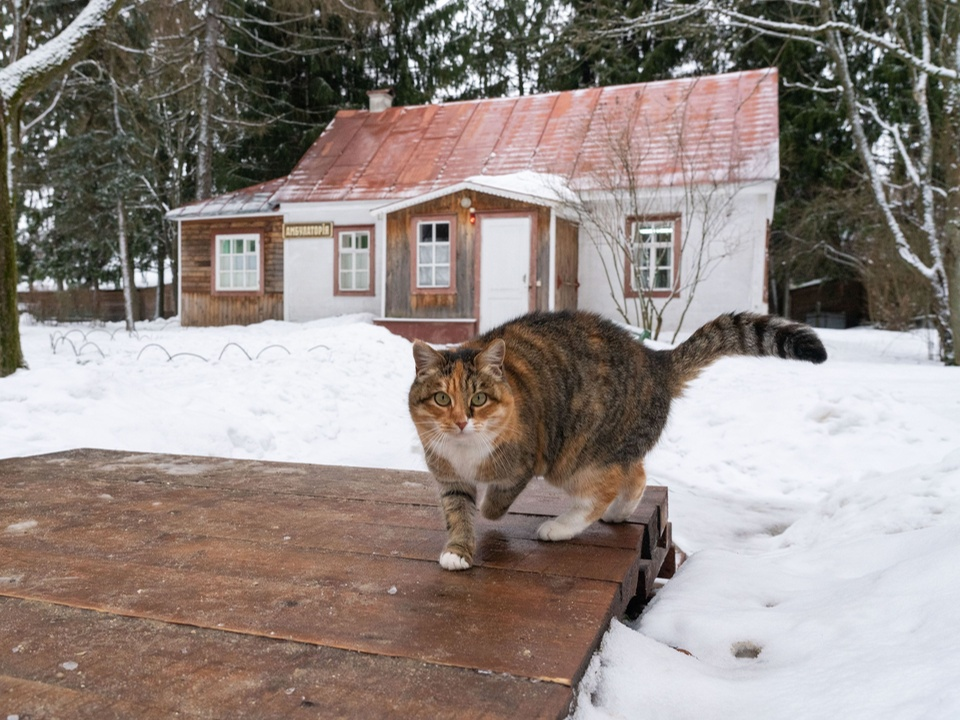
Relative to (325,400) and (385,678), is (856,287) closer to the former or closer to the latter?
(325,400)

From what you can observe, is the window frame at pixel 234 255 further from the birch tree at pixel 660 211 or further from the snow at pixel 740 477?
the birch tree at pixel 660 211

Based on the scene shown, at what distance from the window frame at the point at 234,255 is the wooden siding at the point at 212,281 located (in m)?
0.03

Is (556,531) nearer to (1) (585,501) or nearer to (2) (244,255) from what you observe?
(1) (585,501)

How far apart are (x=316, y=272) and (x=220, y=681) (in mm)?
13786

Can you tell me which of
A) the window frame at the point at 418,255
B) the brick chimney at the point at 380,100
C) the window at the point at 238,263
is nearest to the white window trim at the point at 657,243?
the window frame at the point at 418,255

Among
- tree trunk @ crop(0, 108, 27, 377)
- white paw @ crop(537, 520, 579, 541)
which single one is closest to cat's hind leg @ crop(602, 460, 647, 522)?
white paw @ crop(537, 520, 579, 541)

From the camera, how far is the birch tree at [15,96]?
568 cm

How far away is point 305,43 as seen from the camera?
19.9 m

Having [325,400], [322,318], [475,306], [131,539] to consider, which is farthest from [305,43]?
[131,539]

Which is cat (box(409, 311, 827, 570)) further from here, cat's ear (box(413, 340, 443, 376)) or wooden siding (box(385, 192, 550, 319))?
wooden siding (box(385, 192, 550, 319))

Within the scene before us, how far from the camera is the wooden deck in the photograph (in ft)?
3.95

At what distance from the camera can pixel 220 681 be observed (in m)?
1.24

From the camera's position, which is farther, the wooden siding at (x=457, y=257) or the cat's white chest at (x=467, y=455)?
the wooden siding at (x=457, y=257)

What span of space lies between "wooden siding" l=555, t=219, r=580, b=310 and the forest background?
456 centimetres
